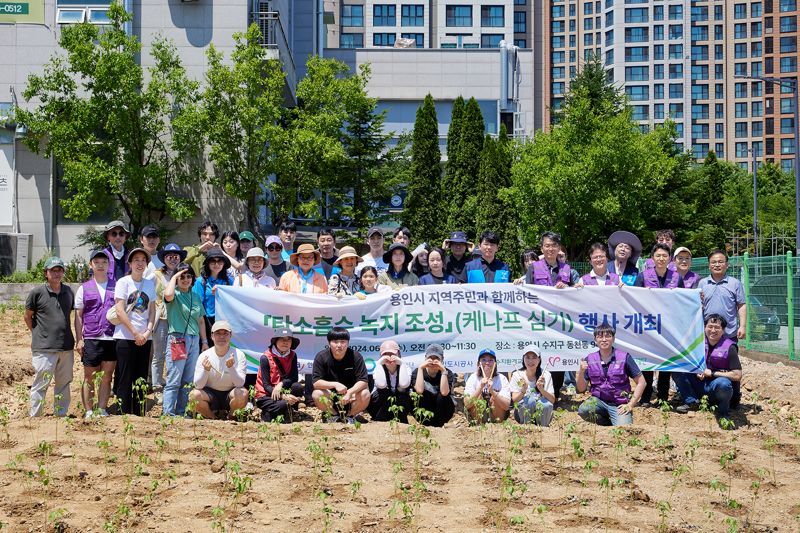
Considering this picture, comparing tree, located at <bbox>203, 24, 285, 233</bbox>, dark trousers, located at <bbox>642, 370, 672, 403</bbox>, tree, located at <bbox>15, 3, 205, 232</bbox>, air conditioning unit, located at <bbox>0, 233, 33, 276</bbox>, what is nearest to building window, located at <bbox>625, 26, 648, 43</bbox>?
tree, located at <bbox>203, 24, 285, 233</bbox>

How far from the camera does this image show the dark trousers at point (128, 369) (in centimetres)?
939

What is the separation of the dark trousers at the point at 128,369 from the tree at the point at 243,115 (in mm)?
14942

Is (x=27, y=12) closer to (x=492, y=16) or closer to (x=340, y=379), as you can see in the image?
(x=340, y=379)

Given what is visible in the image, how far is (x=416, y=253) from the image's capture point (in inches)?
452

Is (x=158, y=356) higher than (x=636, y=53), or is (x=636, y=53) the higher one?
(x=636, y=53)

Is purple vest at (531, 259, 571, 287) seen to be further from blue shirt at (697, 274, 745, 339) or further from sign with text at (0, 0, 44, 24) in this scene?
sign with text at (0, 0, 44, 24)

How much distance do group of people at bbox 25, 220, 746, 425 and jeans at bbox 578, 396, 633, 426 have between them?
2cm

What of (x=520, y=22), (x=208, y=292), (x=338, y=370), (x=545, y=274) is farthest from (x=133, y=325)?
(x=520, y=22)

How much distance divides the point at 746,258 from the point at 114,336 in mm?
10407

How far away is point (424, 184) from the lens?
33.1 meters

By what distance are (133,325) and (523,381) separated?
4.06 meters

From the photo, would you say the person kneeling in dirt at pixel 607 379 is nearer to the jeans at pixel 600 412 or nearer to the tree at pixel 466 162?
the jeans at pixel 600 412

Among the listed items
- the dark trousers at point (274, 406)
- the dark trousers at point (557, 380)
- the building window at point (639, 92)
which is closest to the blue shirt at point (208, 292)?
Result: the dark trousers at point (274, 406)

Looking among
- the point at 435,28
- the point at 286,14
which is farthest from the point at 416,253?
the point at 435,28
